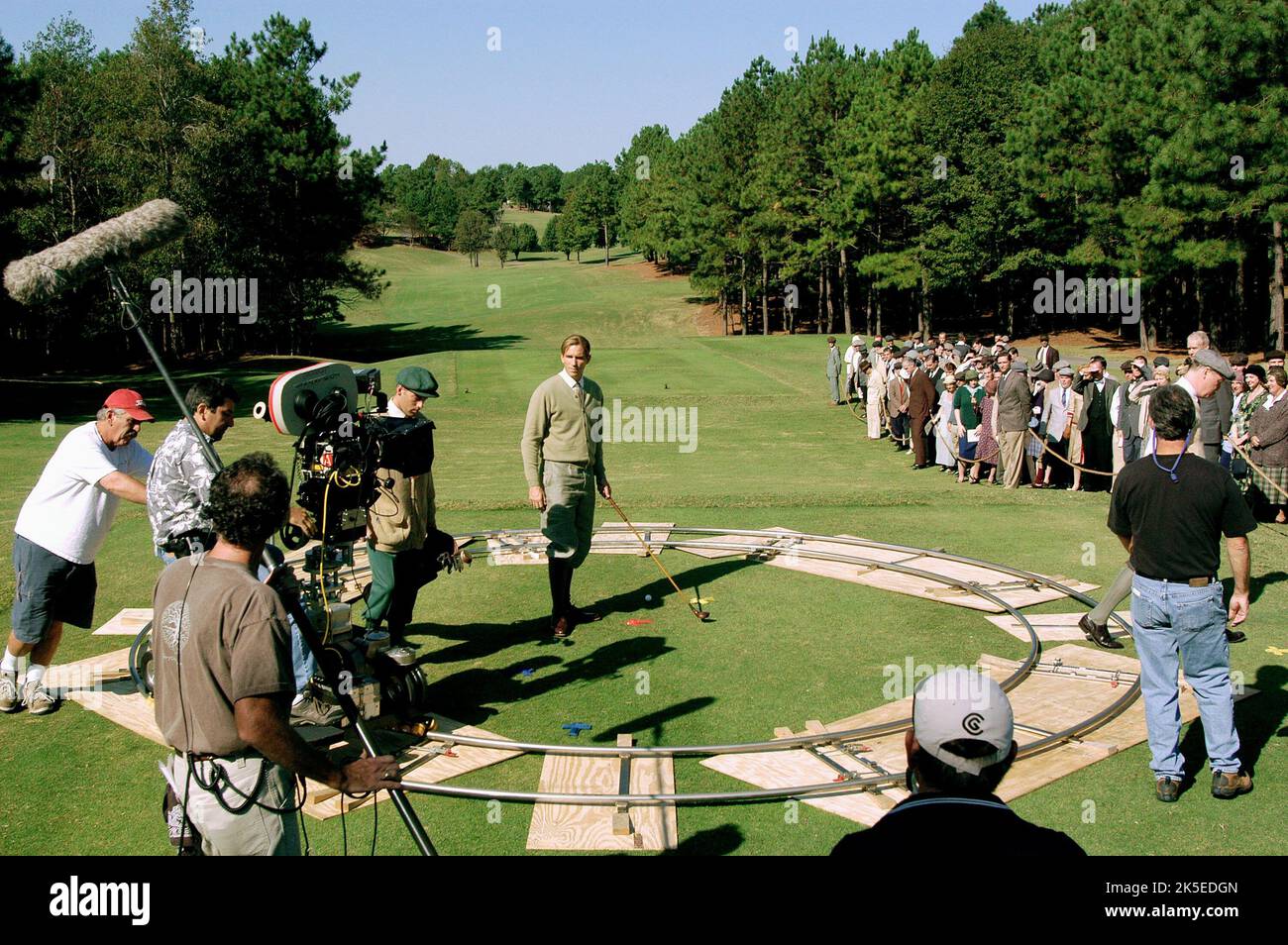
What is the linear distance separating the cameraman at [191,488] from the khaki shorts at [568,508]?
2.83 metres

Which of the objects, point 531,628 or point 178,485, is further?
point 531,628

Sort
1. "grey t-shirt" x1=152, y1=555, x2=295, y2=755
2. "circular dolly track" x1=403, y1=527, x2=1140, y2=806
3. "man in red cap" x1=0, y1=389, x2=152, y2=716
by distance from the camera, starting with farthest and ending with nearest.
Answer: "man in red cap" x1=0, y1=389, x2=152, y2=716
"circular dolly track" x1=403, y1=527, x2=1140, y2=806
"grey t-shirt" x1=152, y1=555, x2=295, y2=755

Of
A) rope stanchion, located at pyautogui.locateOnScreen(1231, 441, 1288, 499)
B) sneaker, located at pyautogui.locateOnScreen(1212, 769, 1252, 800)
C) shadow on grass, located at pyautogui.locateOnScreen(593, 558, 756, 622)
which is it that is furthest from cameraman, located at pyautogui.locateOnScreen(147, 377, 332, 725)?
rope stanchion, located at pyautogui.locateOnScreen(1231, 441, 1288, 499)

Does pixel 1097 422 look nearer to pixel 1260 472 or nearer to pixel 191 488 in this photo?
pixel 1260 472

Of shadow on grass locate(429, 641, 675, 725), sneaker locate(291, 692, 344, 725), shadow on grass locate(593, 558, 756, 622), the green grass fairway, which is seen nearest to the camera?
the green grass fairway

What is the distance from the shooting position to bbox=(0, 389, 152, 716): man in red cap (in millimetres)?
7625

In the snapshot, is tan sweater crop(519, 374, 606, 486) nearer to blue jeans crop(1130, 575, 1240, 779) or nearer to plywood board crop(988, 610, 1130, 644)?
plywood board crop(988, 610, 1130, 644)

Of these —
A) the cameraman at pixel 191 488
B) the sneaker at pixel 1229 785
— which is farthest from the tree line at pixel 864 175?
the sneaker at pixel 1229 785

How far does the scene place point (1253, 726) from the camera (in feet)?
23.9

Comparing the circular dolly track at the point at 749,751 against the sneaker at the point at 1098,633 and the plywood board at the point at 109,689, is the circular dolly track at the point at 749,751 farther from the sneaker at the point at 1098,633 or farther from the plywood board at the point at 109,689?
the plywood board at the point at 109,689

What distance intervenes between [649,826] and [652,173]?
91475 millimetres

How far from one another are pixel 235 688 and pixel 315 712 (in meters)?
3.51

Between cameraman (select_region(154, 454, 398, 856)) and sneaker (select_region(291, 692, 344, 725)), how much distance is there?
2.98 metres

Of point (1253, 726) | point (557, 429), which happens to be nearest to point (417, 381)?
point (557, 429)
